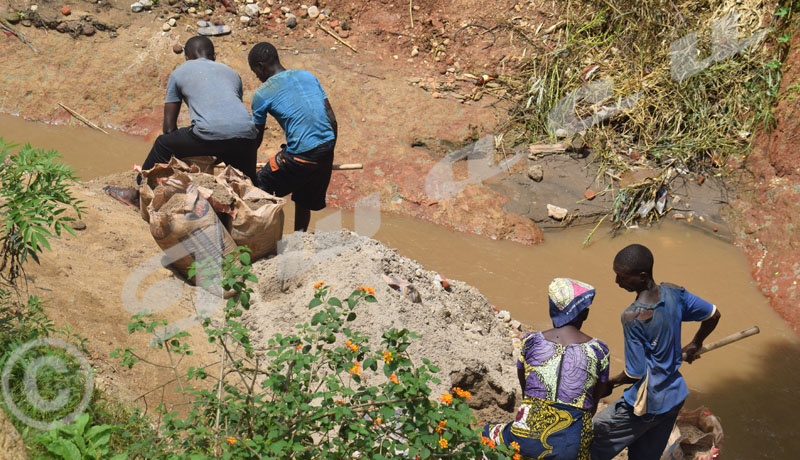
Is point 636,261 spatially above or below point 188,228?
above

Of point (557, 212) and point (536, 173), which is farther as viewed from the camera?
point (536, 173)

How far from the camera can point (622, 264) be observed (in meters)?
2.44

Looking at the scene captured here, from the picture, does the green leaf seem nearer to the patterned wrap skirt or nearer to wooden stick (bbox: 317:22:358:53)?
the patterned wrap skirt

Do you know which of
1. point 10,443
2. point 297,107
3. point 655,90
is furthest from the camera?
point 655,90

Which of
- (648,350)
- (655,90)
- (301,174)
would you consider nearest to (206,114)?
(301,174)

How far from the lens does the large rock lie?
2.01 metres

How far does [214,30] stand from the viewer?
698 cm

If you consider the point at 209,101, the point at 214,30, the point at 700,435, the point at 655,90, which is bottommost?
the point at 700,435

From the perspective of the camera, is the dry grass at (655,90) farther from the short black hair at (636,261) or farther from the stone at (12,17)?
the stone at (12,17)

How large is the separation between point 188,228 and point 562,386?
7.60 ft

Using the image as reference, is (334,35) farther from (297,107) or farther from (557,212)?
(297,107)

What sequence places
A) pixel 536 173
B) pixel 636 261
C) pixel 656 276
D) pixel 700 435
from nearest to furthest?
pixel 636 261 → pixel 700 435 → pixel 656 276 → pixel 536 173

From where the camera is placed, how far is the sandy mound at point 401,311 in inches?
132

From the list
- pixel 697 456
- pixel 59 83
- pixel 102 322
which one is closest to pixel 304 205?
pixel 102 322
